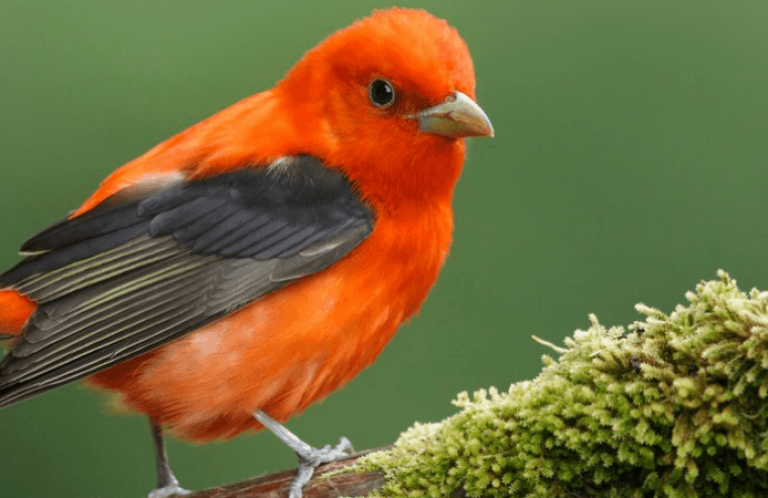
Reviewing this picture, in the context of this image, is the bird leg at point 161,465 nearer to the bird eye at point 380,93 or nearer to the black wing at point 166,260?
the black wing at point 166,260

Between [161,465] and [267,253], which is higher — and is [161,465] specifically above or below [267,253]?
below

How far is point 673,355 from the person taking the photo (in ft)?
8.29

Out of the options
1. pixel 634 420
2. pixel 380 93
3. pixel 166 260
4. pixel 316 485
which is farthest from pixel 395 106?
pixel 634 420

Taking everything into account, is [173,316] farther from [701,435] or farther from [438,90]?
[701,435]

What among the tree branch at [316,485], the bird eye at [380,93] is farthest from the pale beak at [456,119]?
the tree branch at [316,485]

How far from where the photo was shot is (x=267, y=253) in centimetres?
379

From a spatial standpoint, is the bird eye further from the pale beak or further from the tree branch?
the tree branch

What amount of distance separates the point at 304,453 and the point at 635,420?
134cm

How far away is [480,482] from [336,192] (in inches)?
62.1

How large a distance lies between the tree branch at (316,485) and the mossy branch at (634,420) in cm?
10

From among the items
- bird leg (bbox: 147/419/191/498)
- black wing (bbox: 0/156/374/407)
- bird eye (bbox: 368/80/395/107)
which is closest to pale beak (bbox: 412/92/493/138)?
bird eye (bbox: 368/80/395/107)

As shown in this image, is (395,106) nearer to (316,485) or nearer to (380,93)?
(380,93)

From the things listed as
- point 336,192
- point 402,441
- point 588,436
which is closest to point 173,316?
point 336,192

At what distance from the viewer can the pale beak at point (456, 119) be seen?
3645 mm
